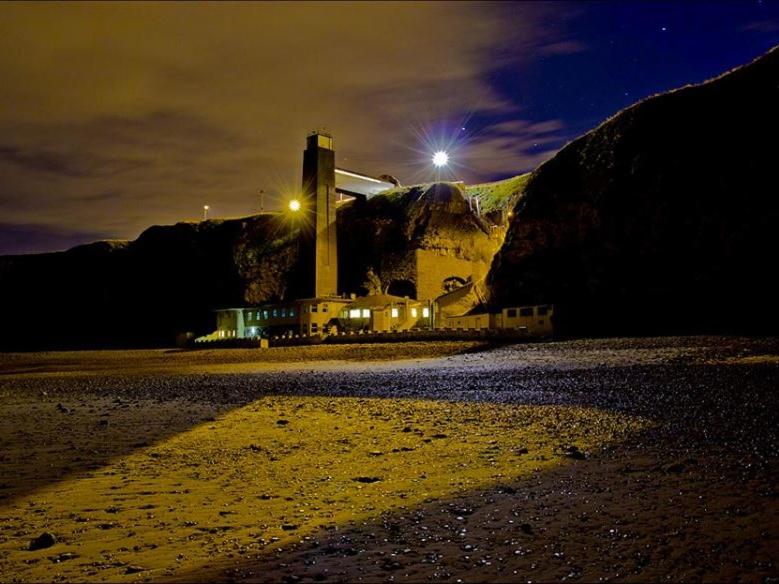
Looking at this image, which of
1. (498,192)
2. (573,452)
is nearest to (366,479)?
(573,452)

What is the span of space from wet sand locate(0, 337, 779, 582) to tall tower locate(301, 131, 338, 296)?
4928 cm

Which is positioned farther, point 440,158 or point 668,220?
point 440,158

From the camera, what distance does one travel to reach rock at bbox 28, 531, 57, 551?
440 cm

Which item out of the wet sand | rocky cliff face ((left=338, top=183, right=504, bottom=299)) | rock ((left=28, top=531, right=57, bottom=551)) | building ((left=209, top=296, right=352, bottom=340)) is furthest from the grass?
rock ((left=28, top=531, right=57, bottom=551))

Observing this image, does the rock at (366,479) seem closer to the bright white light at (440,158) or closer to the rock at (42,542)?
the rock at (42,542)

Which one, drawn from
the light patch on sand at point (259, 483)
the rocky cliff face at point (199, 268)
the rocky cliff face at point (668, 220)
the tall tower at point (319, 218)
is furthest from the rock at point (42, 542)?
the rocky cliff face at point (199, 268)

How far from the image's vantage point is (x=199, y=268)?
81.1m

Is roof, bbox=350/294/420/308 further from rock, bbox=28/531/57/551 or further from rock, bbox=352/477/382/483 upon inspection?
rock, bbox=28/531/57/551

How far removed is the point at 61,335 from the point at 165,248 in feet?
72.7

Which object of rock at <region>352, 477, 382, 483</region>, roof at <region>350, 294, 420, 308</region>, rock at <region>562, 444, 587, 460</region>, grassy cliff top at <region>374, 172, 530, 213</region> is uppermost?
grassy cliff top at <region>374, 172, 530, 213</region>

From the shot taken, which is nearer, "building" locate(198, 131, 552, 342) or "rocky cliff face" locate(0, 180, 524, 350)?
"building" locate(198, 131, 552, 342)

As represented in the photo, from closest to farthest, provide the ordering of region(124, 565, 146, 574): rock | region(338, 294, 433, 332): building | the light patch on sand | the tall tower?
region(124, 565, 146, 574): rock
the light patch on sand
region(338, 294, 433, 332): building
the tall tower

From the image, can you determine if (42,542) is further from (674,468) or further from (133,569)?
(674,468)

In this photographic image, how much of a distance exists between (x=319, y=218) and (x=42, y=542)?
60177mm
